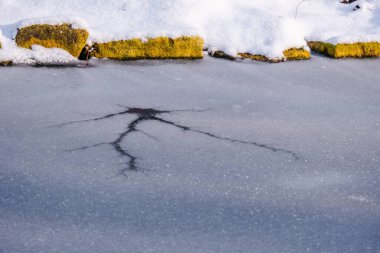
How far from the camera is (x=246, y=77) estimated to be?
2.84 metres

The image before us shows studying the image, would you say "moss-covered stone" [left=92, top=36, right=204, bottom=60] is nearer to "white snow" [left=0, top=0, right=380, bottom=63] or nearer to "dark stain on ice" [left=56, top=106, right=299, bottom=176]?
"white snow" [left=0, top=0, right=380, bottom=63]

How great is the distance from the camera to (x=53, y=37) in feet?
9.52

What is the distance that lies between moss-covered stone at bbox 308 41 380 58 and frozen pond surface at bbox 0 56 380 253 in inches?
28.2

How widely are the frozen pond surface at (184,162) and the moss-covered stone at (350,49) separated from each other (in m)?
0.72

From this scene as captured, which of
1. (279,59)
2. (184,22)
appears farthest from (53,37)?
(279,59)

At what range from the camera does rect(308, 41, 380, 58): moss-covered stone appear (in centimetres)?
348

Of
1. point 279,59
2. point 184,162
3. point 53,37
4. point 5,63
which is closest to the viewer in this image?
point 184,162

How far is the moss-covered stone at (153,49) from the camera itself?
3020 mm

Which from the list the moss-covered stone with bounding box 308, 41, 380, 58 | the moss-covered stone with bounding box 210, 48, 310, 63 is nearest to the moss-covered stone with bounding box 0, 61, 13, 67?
the moss-covered stone with bounding box 210, 48, 310, 63

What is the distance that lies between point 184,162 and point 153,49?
1.59 meters

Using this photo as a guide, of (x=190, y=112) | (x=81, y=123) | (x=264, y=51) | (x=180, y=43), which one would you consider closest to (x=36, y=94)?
(x=81, y=123)

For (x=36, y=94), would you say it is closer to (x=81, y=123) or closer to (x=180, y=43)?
(x=81, y=123)

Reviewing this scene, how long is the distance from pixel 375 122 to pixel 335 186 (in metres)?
0.85

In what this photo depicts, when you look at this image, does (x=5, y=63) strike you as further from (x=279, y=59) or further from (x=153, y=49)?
(x=279, y=59)
